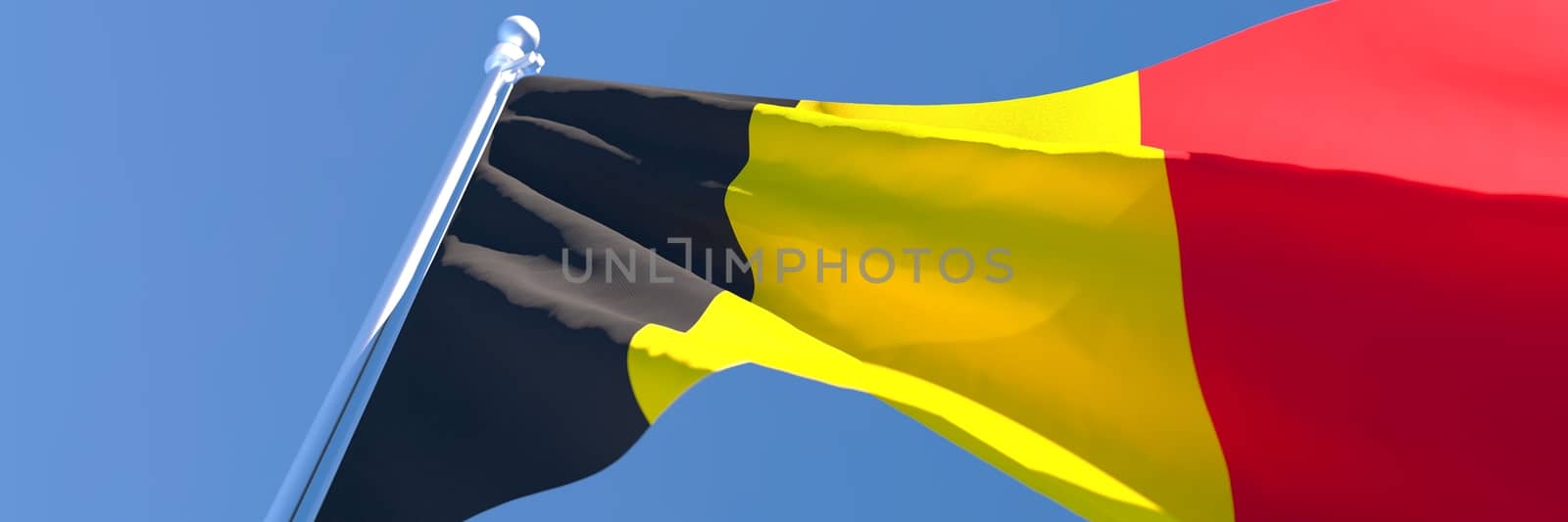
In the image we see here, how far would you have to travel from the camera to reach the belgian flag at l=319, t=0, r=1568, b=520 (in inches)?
138

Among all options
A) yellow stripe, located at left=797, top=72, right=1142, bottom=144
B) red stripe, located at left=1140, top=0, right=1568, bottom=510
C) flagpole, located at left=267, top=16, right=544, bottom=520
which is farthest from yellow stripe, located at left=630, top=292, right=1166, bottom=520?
yellow stripe, located at left=797, top=72, right=1142, bottom=144

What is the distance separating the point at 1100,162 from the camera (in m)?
4.02

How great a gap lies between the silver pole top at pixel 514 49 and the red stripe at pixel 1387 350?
2423 mm

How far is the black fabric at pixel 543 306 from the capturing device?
11.7 ft

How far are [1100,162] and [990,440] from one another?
3.06 ft

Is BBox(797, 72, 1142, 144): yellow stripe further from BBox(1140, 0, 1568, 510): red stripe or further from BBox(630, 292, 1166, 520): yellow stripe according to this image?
BBox(630, 292, 1166, 520): yellow stripe

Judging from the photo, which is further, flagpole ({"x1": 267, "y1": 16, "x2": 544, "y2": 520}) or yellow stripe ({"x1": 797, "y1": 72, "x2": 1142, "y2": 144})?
yellow stripe ({"x1": 797, "y1": 72, "x2": 1142, "y2": 144})

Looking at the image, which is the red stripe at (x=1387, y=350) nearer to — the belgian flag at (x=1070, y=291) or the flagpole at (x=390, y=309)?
the belgian flag at (x=1070, y=291)

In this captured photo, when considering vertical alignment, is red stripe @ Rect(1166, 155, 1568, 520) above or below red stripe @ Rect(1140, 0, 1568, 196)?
below

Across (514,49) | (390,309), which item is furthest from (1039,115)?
(390,309)

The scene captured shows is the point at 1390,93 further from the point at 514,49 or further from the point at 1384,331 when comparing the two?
the point at 514,49

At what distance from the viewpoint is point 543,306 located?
12.6ft

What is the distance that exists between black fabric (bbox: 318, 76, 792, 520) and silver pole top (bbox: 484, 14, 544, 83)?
0.18 meters

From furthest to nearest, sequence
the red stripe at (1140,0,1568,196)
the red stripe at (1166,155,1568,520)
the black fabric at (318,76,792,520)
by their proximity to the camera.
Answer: the red stripe at (1140,0,1568,196) → the black fabric at (318,76,792,520) → the red stripe at (1166,155,1568,520)
